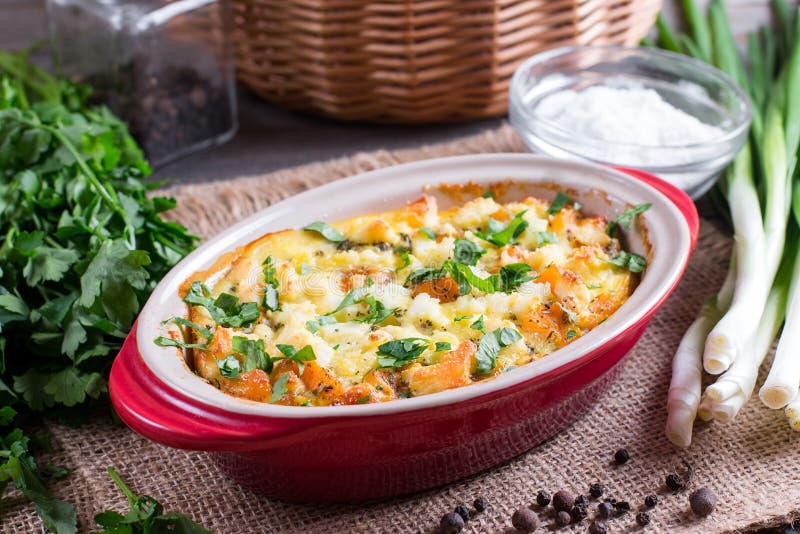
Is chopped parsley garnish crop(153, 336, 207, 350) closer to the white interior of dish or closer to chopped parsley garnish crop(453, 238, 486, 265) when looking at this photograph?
the white interior of dish

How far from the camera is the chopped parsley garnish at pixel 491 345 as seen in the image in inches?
83.7

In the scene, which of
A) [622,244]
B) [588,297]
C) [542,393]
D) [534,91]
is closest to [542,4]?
[534,91]

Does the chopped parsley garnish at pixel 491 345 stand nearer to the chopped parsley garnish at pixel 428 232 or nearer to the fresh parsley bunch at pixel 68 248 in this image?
the chopped parsley garnish at pixel 428 232

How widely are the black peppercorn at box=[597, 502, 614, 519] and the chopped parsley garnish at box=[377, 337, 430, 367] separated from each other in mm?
545

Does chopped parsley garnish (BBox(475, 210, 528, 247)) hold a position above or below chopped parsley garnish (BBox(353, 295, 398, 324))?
above

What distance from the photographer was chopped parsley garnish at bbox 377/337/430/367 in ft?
6.98

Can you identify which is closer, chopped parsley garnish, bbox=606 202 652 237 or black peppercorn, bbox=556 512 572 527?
black peppercorn, bbox=556 512 572 527

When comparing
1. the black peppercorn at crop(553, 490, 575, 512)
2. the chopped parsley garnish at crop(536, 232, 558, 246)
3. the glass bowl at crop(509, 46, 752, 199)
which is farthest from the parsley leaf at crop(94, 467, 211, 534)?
the glass bowl at crop(509, 46, 752, 199)

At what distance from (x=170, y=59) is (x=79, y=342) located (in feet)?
5.27

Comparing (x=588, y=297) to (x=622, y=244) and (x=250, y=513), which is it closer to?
(x=622, y=244)

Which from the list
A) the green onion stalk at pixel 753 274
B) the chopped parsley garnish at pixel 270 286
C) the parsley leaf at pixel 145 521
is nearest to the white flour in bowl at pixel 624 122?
the green onion stalk at pixel 753 274

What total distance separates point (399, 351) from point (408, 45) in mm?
1818

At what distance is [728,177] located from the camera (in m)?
3.26

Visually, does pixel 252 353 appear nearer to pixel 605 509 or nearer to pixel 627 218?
pixel 605 509
